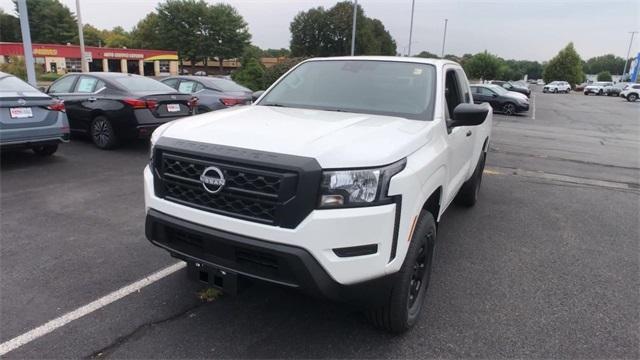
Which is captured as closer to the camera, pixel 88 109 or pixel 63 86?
pixel 88 109

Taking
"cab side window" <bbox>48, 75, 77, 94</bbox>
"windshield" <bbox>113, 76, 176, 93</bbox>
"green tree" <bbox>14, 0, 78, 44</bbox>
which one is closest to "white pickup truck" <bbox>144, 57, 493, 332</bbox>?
"windshield" <bbox>113, 76, 176, 93</bbox>

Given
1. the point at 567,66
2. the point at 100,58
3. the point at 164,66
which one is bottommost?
the point at 164,66

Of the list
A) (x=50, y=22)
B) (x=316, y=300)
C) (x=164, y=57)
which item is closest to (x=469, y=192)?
(x=316, y=300)

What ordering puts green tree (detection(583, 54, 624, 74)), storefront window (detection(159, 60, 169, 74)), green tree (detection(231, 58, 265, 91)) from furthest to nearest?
green tree (detection(583, 54, 624, 74)) < storefront window (detection(159, 60, 169, 74)) < green tree (detection(231, 58, 265, 91))

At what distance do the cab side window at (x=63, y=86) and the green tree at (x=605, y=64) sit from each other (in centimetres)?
15323

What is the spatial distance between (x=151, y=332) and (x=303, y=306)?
1.06m

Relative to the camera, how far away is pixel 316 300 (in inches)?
133

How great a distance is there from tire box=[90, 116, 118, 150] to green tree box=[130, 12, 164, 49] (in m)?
70.6

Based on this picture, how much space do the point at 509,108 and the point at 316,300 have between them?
2191 cm

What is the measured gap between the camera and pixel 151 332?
9.75ft

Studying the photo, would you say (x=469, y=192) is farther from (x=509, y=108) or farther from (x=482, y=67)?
(x=482, y=67)

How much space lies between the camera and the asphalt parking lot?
9.53 ft

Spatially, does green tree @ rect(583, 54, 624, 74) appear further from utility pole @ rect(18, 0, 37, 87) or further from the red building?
utility pole @ rect(18, 0, 37, 87)

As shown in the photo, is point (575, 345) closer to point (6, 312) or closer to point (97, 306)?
point (97, 306)
